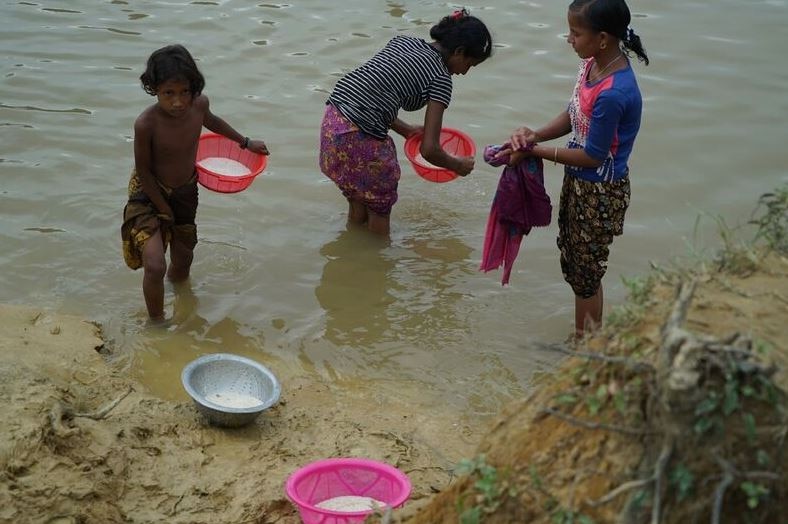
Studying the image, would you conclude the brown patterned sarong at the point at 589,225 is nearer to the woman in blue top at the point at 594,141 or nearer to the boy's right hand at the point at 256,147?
the woman in blue top at the point at 594,141

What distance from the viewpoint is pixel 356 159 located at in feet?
18.5

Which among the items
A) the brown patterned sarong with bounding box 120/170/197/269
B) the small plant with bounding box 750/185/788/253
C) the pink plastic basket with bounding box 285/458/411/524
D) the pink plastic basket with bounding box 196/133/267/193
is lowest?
the pink plastic basket with bounding box 285/458/411/524

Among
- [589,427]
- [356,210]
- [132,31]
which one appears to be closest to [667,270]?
[589,427]

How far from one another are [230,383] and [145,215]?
3.87 ft

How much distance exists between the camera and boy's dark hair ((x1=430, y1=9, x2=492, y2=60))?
209 inches

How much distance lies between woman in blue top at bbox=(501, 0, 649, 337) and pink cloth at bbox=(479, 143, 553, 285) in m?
0.08

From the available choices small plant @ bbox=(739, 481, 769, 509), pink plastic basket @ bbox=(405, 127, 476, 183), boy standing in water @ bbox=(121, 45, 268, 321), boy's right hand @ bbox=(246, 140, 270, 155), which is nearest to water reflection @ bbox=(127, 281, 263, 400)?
boy standing in water @ bbox=(121, 45, 268, 321)

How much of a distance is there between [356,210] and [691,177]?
8.01ft

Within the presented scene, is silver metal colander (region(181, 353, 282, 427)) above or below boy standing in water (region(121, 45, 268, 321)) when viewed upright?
below

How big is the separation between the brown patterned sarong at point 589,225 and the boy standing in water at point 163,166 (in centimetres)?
190

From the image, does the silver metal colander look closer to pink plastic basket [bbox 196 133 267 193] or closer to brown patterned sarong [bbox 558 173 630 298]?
pink plastic basket [bbox 196 133 267 193]

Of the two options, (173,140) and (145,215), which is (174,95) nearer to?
(173,140)

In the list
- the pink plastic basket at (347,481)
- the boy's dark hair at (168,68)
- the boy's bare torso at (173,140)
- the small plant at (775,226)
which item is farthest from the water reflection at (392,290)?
the small plant at (775,226)

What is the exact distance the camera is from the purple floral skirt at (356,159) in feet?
18.4
